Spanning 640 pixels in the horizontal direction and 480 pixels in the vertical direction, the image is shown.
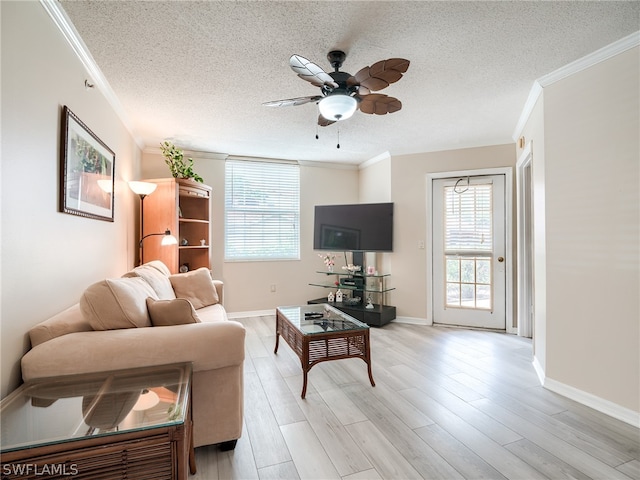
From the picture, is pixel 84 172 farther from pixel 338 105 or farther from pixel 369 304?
pixel 369 304

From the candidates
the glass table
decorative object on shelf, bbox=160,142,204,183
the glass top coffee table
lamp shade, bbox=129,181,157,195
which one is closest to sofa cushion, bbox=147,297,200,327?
the glass table

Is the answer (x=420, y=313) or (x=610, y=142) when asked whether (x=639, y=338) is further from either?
(x=420, y=313)

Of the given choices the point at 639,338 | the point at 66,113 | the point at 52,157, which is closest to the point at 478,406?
the point at 639,338

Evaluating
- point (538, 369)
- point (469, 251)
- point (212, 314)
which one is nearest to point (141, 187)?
point (212, 314)

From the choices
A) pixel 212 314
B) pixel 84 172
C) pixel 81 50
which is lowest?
pixel 212 314

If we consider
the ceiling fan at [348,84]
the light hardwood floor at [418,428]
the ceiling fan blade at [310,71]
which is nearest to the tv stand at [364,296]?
the light hardwood floor at [418,428]

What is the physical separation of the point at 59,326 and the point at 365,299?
3673 mm

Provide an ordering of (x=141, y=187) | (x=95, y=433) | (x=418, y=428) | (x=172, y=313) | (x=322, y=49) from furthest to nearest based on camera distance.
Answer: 1. (x=141, y=187)
2. (x=322, y=49)
3. (x=418, y=428)
4. (x=172, y=313)
5. (x=95, y=433)

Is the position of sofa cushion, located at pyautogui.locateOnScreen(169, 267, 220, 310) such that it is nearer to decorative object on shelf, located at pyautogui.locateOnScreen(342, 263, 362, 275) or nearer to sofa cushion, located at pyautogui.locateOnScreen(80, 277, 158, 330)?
sofa cushion, located at pyautogui.locateOnScreen(80, 277, 158, 330)

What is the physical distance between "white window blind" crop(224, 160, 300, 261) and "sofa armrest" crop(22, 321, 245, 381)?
330 cm

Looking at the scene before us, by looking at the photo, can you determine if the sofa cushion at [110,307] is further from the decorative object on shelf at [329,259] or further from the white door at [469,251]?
the white door at [469,251]

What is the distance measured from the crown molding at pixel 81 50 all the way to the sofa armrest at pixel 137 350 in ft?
5.60

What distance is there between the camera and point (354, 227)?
4781mm

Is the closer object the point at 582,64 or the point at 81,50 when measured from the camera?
the point at 81,50
